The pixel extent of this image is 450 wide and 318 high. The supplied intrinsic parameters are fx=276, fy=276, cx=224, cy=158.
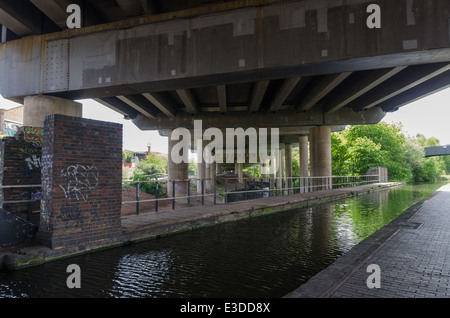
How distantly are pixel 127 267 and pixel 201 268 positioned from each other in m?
1.22

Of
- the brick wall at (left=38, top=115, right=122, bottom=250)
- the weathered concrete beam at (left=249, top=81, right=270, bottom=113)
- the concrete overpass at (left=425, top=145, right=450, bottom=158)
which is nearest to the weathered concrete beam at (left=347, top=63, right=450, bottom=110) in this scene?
the weathered concrete beam at (left=249, top=81, right=270, bottom=113)

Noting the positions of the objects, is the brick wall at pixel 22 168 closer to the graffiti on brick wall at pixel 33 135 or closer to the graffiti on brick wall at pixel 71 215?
the graffiti on brick wall at pixel 33 135

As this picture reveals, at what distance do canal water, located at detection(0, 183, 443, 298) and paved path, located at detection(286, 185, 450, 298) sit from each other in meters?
0.48

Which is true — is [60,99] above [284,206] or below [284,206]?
above

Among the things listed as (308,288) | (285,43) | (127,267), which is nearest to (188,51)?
(285,43)

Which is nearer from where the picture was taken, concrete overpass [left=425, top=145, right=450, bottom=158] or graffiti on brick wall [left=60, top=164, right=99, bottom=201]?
graffiti on brick wall [left=60, top=164, right=99, bottom=201]

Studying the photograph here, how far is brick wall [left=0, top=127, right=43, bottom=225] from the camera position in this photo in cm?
566

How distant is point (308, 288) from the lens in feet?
10.6

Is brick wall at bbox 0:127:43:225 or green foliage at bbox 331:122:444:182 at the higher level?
green foliage at bbox 331:122:444:182

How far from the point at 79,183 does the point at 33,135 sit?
1.85 m

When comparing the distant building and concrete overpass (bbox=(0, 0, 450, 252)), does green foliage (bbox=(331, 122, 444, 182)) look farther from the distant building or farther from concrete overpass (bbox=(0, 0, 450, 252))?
the distant building

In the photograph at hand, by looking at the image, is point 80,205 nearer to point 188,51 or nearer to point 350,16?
point 188,51

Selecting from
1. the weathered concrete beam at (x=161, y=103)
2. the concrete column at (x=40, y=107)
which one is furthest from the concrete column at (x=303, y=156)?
the concrete column at (x=40, y=107)

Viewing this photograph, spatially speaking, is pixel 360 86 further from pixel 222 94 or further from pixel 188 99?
pixel 188 99
